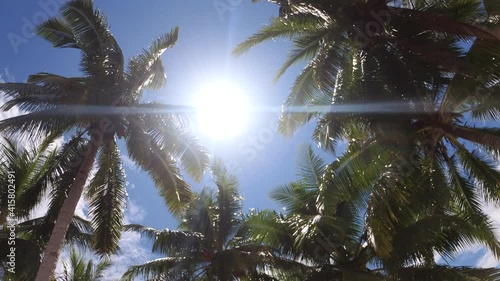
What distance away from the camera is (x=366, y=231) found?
12422 millimetres

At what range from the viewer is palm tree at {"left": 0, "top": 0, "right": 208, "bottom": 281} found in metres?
12.3

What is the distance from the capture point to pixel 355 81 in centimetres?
1255

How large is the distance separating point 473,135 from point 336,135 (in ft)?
12.0

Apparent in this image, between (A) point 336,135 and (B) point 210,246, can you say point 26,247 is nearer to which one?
(B) point 210,246

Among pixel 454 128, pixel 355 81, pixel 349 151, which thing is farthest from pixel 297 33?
pixel 454 128

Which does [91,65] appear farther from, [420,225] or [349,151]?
[420,225]

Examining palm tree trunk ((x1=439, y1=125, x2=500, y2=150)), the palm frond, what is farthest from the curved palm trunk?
the palm frond

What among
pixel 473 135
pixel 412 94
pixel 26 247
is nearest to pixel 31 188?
pixel 26 247

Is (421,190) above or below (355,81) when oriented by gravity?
below

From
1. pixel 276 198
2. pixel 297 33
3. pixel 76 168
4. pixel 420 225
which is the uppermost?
→ pixel 297 33

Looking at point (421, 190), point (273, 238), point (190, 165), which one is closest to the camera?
point (421, 190)

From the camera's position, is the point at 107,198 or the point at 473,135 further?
the point at 107,198

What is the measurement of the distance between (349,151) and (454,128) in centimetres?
259

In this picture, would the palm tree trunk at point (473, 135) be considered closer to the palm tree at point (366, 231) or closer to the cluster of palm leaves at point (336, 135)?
the cluster of palm leaves at point (336, 135)
